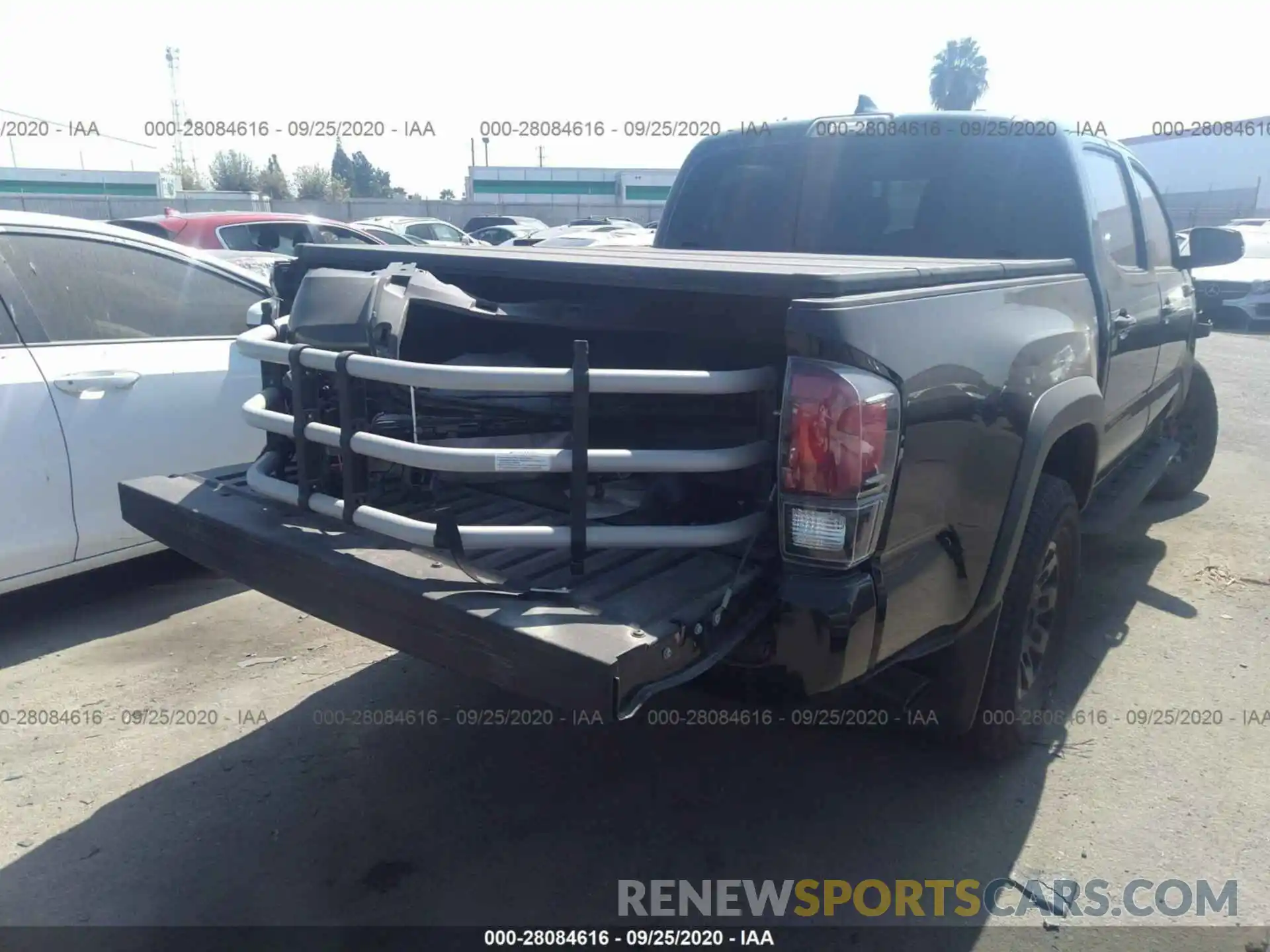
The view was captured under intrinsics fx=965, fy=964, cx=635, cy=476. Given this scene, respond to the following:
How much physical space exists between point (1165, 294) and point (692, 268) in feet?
9.96

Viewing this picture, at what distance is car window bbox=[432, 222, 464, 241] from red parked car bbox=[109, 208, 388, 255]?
29.2 feet

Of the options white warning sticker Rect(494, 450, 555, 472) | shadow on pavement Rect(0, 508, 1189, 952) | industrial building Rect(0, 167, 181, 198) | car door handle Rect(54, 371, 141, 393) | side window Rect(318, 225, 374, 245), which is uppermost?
industrial building Rect(0, 167, 181, 198)

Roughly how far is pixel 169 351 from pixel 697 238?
2382mm

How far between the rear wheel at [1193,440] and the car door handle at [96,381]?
5545 millimetres

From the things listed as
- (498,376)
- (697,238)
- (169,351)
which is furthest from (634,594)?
(169,351)

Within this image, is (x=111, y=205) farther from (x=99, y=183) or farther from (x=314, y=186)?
(x=314, y=186)

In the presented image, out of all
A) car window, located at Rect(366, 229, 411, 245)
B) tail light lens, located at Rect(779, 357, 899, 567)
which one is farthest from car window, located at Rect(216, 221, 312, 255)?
tail light lens, located at Rect(779, 357, 899, 567)

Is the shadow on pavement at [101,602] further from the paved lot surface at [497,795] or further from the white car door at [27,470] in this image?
the white car door at [27,470]

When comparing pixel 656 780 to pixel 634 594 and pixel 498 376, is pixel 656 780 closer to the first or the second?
pixel 634 594

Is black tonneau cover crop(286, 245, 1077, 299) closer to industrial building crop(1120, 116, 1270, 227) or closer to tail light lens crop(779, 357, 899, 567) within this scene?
tail light lens crop(779, 357, 899, 567)

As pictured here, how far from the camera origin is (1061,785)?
10.2 ft

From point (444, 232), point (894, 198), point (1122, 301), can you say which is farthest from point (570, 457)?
point (444, 232)

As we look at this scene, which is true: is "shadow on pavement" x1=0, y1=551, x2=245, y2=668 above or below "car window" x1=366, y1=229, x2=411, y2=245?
below

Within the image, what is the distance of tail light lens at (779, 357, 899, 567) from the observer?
2.03 metres
